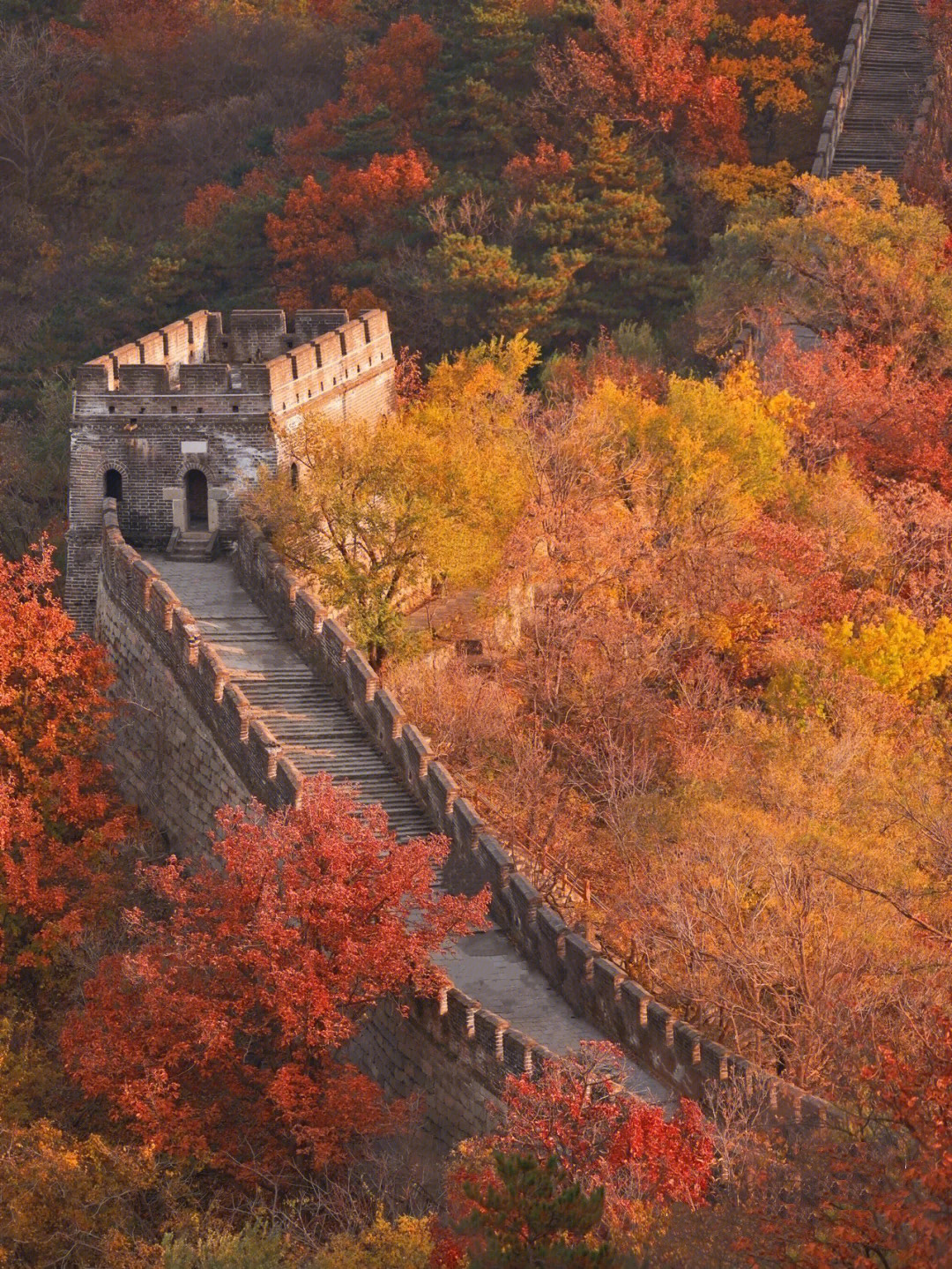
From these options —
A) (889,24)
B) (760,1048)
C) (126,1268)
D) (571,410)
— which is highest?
(889,24)

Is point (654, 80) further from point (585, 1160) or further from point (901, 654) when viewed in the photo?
point (585, 1160)

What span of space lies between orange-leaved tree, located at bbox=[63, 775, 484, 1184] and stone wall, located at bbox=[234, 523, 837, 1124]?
1.61 meters

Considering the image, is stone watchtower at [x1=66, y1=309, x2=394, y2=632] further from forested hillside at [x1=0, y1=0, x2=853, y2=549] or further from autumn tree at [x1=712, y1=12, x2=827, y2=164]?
autumn tree at [x1=712, y1=12, x2=827, y2=164]

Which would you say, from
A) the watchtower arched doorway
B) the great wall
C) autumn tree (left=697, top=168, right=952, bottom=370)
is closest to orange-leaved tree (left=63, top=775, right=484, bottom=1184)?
the great wall

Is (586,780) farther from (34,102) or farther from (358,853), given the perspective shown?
(34,102)

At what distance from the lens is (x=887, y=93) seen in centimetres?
7188

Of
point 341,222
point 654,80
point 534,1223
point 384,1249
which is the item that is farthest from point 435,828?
point 654,80

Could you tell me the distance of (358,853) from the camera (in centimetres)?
3541

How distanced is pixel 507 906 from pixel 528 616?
12846mm

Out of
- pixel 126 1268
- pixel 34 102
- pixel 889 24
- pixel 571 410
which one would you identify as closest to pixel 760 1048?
pixel 126 1268

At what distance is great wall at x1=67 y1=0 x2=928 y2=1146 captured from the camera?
34.8 m

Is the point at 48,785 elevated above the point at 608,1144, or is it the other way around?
the point at 608,1144

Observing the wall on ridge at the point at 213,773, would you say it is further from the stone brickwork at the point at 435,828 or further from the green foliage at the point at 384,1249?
the green foliage at the point at 384,1249

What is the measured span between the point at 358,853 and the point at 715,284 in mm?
28649
